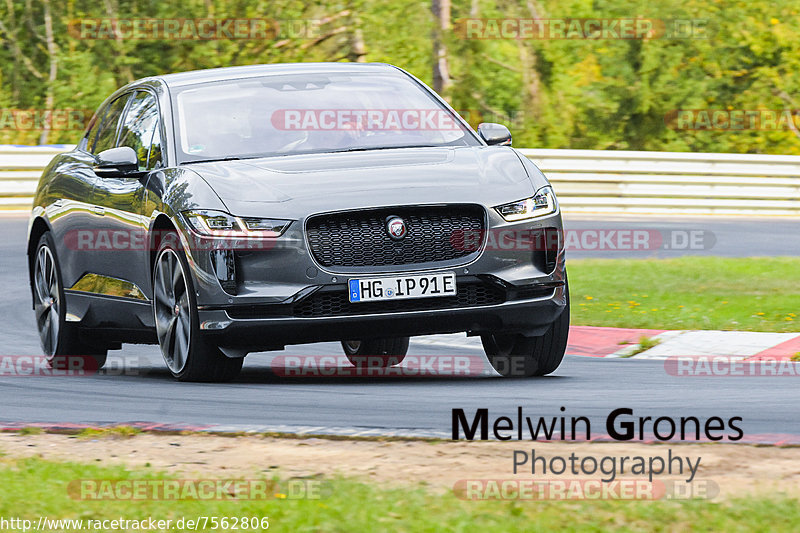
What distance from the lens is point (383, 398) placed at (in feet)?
24.9

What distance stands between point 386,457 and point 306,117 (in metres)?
3.25

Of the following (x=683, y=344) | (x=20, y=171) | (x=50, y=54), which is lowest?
(x=20, y=171)

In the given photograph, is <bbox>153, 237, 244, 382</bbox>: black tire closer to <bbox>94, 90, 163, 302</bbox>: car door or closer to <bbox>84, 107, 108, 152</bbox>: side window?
<bbox>94, 90, 163, 302</bbox>: car door

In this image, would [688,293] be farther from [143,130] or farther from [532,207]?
[143,130]

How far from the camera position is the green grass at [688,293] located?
11.2 m

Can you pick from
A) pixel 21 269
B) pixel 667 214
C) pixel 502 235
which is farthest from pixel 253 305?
pixel 667 214

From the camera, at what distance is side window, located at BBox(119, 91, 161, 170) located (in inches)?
347

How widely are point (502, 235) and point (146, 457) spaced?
245 cm

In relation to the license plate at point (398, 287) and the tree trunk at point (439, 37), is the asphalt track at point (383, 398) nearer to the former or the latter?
the license plate at point (398, 287)

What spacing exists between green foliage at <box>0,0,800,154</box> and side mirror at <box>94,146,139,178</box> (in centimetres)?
1756

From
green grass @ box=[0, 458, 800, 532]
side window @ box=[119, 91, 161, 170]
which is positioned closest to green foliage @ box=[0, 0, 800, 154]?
side window @ box=[119, 91, 161, 170]

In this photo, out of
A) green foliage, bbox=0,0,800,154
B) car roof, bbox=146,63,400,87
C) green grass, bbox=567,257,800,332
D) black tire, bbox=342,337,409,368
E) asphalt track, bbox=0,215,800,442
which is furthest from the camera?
green foliage, bbox=0,0,800,154

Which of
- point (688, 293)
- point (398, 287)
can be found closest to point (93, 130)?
point (398, 287)

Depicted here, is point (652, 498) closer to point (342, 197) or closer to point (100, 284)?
point (342, 197)
